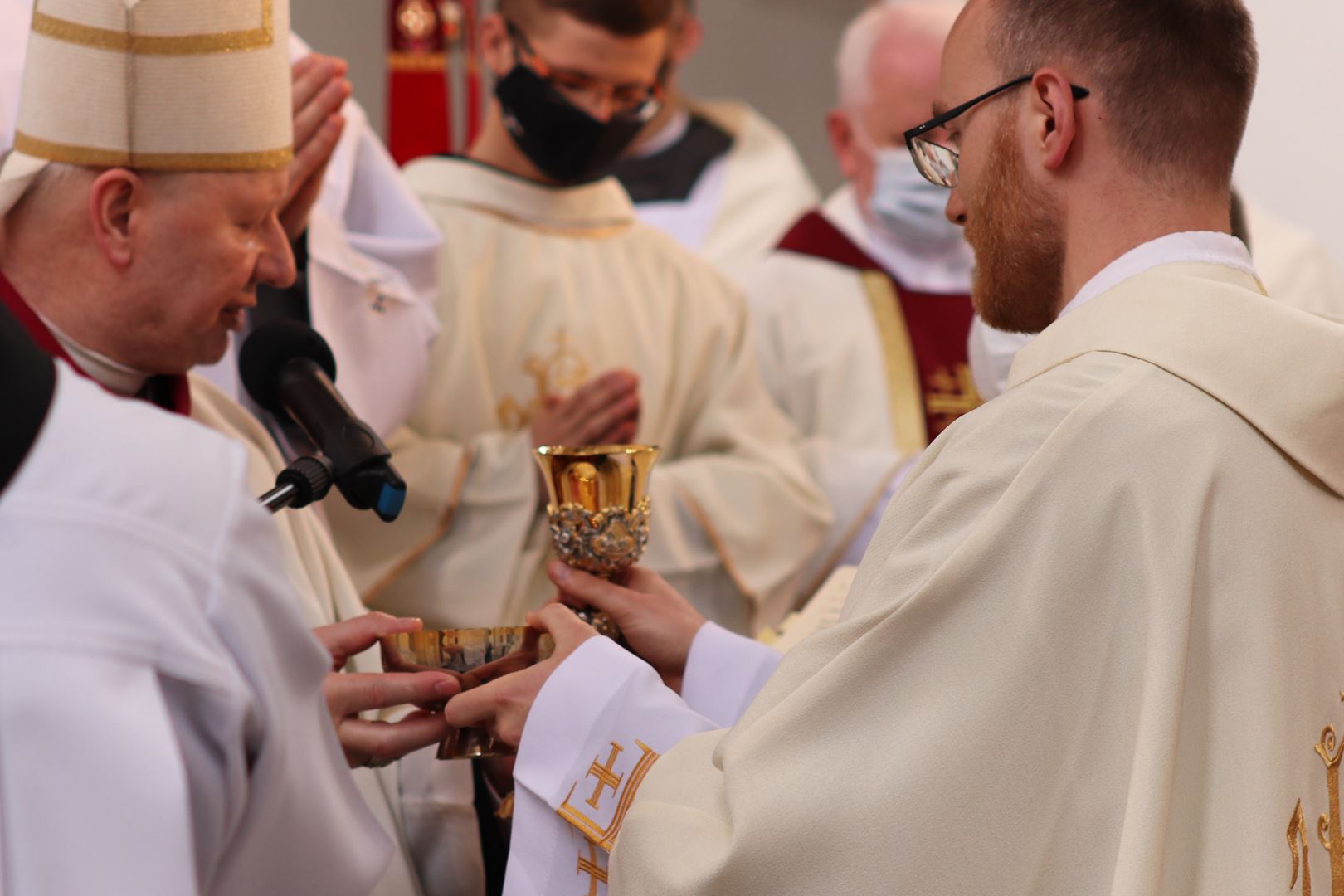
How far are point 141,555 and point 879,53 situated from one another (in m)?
4.02

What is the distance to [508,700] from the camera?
85.0 inches

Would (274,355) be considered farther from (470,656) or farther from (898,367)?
(898,367)

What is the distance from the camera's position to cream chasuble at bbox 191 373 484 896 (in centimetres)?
258

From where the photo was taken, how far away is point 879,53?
4984mm

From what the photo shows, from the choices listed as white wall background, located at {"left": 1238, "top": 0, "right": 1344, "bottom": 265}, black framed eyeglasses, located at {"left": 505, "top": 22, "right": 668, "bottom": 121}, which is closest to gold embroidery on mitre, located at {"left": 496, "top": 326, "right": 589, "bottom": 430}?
black framed eyeglasses, located at {"left": 505, "top": 22, "right": 668, "bottom": 121}

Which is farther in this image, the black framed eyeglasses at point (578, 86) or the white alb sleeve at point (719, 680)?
the black framed eyeglasses at point (578, 86)

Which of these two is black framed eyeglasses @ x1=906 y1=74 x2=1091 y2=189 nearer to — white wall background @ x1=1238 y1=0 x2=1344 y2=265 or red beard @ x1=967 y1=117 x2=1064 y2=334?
red beard @ x1=967 y1=117 x2=1064 y2=334

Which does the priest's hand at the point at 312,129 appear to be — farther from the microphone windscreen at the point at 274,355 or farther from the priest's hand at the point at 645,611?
the priest's hand at the point at 645,611

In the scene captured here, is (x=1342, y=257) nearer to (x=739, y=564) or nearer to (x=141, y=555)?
(x=739, y=564)

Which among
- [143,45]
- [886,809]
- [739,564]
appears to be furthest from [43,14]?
[739,564]

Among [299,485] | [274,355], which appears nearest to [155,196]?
[274,355]

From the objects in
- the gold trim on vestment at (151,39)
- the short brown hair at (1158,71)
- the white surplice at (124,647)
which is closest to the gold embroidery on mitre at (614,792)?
the white surplice at (124,647)

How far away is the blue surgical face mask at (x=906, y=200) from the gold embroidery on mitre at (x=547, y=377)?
1417mm

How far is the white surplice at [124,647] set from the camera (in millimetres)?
1327
